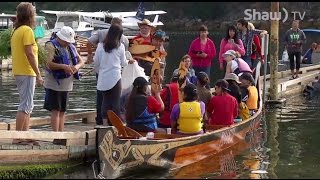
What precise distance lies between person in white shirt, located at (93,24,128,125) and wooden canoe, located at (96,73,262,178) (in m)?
0.96

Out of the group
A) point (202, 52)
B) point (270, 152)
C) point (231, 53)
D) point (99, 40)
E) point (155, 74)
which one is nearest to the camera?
point (99, 40)

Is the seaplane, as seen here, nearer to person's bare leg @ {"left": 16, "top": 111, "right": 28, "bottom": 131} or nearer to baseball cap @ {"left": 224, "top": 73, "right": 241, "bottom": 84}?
baseball cap @ {"left": 224, "top": 73, "right": 241, "bottom": 84}

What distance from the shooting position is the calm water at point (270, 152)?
10664mm

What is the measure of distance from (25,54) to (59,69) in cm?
83

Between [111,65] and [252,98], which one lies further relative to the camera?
[252,98]

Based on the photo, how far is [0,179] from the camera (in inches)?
380

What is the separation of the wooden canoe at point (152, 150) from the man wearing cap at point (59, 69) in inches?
51.9

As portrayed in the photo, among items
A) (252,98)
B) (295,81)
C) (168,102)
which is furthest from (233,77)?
(295,81)

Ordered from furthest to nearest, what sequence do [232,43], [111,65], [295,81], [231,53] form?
[295,81] < [232,43] < [231,53] < [111,65]

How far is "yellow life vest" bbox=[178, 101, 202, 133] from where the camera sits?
36.0ft

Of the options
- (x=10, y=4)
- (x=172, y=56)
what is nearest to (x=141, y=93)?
(x=172, y=56)

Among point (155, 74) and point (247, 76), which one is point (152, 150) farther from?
point (247, 76)

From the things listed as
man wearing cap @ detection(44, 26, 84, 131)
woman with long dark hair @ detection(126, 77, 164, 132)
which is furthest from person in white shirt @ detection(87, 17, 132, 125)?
woman with long dark hair @ detection(126, 77, 164, 132)

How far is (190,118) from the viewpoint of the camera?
36.3ft
